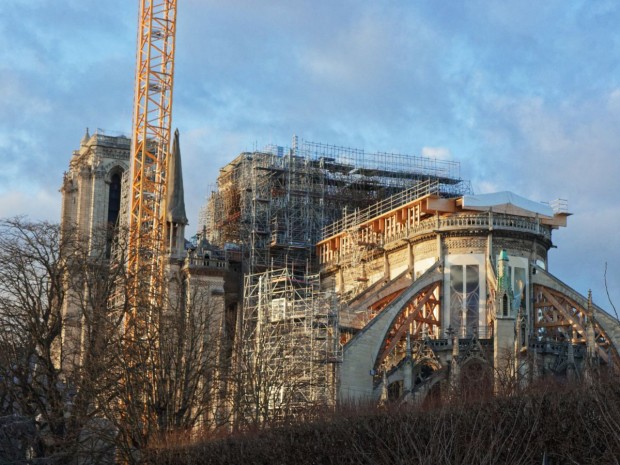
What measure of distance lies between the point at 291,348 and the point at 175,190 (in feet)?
60.6

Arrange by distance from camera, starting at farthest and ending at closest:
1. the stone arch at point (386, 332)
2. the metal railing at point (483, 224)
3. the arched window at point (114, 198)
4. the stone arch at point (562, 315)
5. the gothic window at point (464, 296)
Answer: the arched window at point (114, 198), the metal railing at point (483, 224), the gothic window at point (464, 296), the stone arch at point (562, 315), the stone arch at point (386, 332)

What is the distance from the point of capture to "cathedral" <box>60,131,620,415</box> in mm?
61062

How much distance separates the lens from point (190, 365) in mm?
49469

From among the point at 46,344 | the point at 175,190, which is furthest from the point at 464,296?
the point at 46,344

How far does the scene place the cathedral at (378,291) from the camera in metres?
61.1

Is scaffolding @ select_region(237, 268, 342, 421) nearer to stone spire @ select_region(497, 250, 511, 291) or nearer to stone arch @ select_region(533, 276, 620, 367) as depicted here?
stone spire @ select_region(497, 250, 511, 291)

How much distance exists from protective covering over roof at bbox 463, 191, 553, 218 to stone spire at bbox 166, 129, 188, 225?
17.9 meters

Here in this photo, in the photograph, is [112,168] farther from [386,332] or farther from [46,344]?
[46,344]

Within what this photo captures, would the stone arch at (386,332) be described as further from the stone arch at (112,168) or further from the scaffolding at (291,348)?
the stone arch at (112,168)

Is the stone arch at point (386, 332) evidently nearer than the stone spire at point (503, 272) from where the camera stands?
No

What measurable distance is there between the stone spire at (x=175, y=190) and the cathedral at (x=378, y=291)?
0.33 ft

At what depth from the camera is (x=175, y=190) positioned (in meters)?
79.2

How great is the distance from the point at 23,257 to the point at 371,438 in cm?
1742

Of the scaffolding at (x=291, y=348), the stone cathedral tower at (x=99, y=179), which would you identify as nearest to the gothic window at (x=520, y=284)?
the scaffolding at (x=291, y=348)
